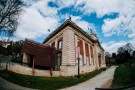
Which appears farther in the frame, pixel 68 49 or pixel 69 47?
pixel 69 47

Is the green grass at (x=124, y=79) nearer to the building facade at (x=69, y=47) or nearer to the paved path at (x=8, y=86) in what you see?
the building facade at (x=69, y=47)

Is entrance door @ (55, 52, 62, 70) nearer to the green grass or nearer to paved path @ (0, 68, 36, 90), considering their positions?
the green grass

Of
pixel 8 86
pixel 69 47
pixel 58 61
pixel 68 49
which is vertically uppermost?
pixel 69 47

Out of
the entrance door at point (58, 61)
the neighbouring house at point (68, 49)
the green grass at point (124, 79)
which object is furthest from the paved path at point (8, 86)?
the entrance door at point (58, 61)

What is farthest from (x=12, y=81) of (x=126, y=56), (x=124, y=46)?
(x=124, y=46)

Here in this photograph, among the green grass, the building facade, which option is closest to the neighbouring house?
the building facade

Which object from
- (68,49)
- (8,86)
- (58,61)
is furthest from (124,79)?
(58,61)

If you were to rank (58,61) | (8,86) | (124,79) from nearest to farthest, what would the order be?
(8,86)
(124,79)
(58,61)

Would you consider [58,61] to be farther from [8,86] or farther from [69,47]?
[8,86]

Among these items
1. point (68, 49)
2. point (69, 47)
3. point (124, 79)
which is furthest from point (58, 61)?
point (124, 79)

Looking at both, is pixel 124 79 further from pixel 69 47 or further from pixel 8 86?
pixel 69 47

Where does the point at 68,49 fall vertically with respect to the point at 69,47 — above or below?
below

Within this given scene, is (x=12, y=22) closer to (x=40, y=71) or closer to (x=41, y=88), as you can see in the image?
(x=40, y=71)

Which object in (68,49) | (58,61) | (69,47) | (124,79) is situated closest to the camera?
(124,79)
